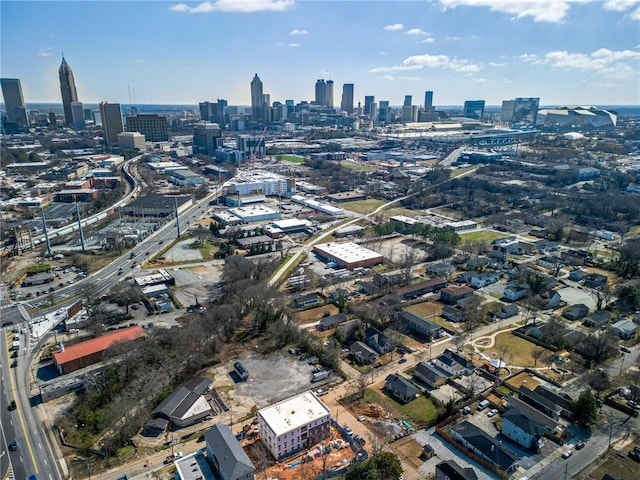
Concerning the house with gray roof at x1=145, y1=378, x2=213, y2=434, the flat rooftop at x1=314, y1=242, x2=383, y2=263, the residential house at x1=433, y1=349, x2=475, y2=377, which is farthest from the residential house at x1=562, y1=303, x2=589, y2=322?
the house with gray roof at x1=145, y1=378, x2=213, y2=434

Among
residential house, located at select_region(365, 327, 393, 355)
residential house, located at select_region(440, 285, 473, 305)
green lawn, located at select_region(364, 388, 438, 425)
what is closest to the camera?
green lawn, located at select_region(364, 388, 438, 425)

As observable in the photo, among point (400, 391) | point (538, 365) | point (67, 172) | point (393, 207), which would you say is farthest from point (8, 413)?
point (67, 172)

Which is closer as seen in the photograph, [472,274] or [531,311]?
[531,311]

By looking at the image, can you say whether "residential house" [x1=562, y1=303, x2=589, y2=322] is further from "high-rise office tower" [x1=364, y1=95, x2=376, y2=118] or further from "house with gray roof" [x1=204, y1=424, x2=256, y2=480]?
"high-rise office tower" [x1=364, y1=95, x2=376, y2=118]

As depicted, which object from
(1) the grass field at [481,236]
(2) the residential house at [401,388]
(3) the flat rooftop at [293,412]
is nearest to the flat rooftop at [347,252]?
(1) the grass field at [481,236]

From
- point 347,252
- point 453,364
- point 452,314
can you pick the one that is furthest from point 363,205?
point 453,364

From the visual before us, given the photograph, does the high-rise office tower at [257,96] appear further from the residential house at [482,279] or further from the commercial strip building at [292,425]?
the commercial strip building at [292,425]

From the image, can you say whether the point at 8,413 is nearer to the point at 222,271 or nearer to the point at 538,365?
the point at 222,271
